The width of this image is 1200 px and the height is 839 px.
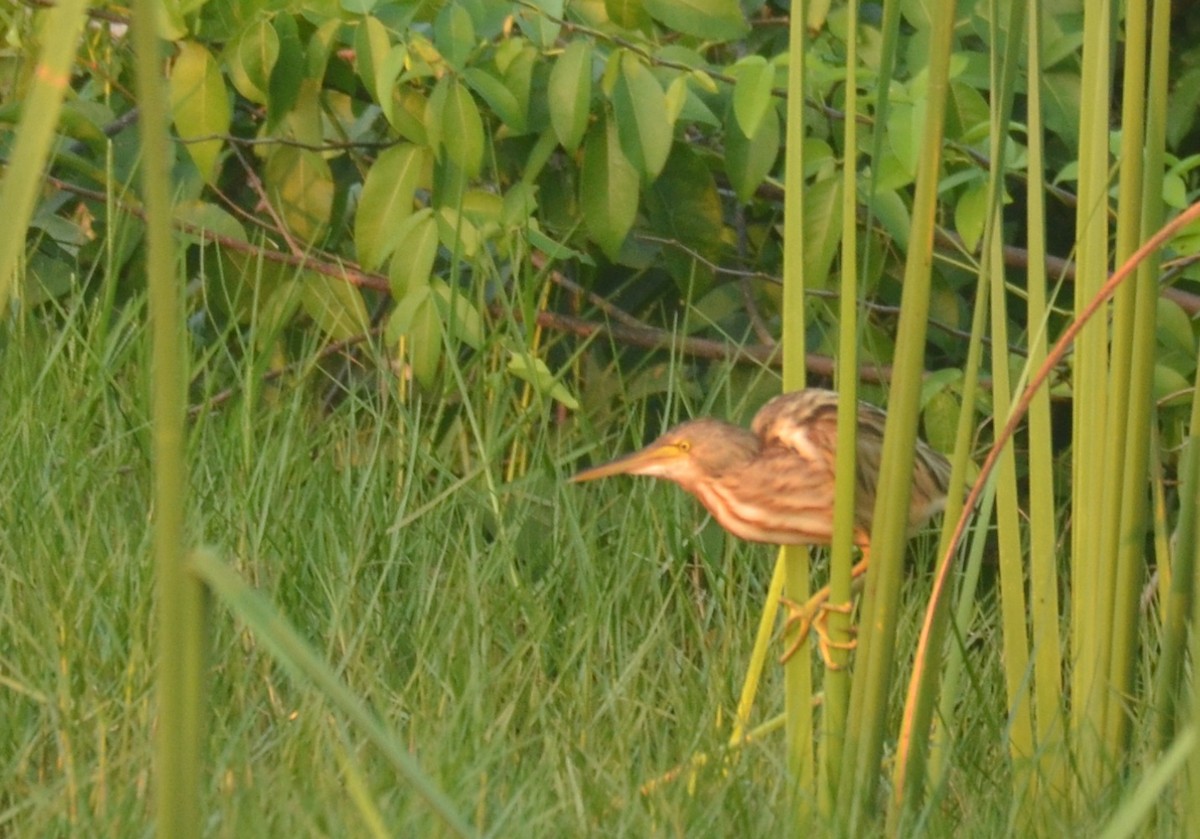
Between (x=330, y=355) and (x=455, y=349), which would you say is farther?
(x=330, y=355)

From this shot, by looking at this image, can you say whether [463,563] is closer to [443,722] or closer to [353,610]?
[353,610]

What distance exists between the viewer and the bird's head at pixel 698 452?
1.73m

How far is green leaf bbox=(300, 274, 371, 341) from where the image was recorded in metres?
3.11

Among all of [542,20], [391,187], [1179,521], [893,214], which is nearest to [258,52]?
[391,187]

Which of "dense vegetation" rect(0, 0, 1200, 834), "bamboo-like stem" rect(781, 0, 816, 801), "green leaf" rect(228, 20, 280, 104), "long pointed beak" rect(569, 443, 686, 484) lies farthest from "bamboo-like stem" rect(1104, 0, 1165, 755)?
"green leaf" rect(228, 20, 280, 104)

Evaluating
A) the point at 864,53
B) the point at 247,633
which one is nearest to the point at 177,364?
the point at 247,633

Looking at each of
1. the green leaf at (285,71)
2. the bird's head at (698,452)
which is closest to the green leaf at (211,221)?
the green leaf at (285,71)

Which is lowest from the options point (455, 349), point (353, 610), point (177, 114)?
point (353, 610)

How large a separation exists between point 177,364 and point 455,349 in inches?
74.9

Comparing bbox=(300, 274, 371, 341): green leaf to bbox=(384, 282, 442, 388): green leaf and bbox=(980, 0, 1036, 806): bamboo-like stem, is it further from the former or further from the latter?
bbox=(980, 0, 1036, 806): bamboo-like stem

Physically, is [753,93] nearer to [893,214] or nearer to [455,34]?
[893,214]

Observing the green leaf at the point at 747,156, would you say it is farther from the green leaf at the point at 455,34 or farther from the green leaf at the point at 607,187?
the green leaf at the point at 455,34

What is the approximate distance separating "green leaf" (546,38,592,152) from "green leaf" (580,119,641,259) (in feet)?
0.55

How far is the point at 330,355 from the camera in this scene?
346 centimetres
